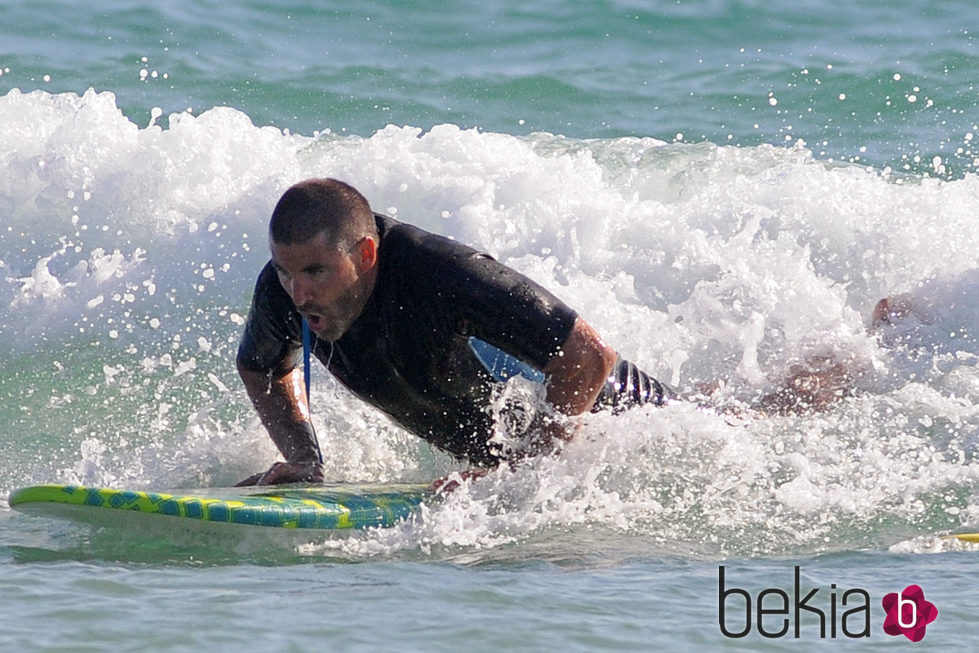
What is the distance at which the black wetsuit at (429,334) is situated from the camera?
484 centimetres

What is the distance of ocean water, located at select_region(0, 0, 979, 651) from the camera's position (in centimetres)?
417

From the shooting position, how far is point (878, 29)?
1351 centimetres

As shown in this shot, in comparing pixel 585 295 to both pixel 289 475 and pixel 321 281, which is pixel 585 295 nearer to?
pixel 289 475

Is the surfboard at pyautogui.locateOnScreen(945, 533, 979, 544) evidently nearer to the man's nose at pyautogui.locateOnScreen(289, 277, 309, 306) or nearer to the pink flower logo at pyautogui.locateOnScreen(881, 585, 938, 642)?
the pink flower logo at pyautogui.locateOnScreen(881, 585, 938, 642)

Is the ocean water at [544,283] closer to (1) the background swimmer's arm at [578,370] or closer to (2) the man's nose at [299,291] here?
(1) the background swimmer's arm at [578,370]

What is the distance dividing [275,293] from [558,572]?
1517 millimetres

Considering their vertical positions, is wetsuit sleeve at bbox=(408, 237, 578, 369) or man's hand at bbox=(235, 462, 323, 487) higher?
wetsuit sleeve at bbox=(408, 237, 578, 369)

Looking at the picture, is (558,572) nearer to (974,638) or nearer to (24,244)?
(974,638)

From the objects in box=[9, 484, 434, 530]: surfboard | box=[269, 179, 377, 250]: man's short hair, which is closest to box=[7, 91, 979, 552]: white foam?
box=[9, 484, 434, 530]: surfboard

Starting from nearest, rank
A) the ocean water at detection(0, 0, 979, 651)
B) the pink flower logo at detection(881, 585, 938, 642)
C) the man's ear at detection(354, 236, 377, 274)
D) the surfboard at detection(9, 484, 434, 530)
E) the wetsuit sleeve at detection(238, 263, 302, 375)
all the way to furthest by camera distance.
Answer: the pink flower logo at detection(881, 585, 938, 642)
the ocean water at detection(0, 0, 979, 651)
the surfboard at detection(9, 484, 434, 530)
the man's ear at detection(354, 236, 377, 274)
the wetsuit sleeve at detection(238, 263, 302, 375)

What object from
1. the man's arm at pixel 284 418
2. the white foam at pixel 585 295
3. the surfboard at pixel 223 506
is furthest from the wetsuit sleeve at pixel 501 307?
the man's arm at pixel 284 418

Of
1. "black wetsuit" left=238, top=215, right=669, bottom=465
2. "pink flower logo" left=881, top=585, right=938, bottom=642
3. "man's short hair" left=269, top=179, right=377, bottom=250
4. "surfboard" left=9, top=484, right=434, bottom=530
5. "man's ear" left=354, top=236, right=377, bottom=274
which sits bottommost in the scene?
"pink flower logo" left=881, top=585, right=938, bottom=642

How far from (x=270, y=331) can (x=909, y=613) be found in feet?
8.20

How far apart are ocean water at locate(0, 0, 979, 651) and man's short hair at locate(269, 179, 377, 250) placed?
101 cm
